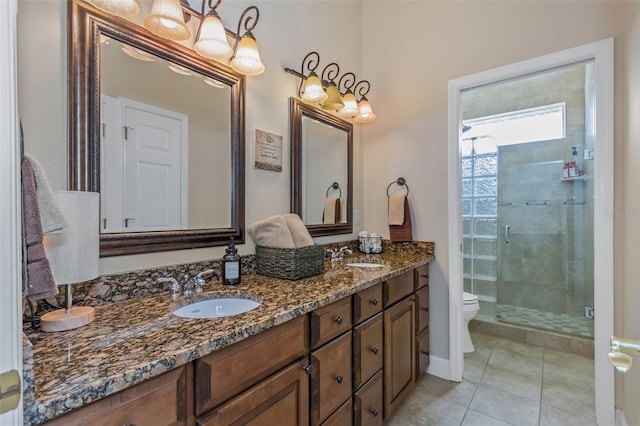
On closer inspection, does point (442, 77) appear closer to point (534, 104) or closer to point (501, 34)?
point (501, 34)

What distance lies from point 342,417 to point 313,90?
1748 mm

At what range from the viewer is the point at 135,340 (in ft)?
2.52

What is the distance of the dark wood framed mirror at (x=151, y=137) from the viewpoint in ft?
3.48

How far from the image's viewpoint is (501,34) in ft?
6.73

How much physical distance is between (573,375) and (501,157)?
210cm

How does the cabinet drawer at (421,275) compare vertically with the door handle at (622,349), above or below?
below

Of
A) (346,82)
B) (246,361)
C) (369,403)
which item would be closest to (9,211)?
(246,361)

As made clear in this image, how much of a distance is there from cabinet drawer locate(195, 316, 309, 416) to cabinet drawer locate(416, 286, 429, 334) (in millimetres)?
1179

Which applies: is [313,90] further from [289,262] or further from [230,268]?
[230,268]

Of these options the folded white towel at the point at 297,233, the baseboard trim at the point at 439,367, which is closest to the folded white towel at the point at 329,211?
the folded white towel at the point at 297,233

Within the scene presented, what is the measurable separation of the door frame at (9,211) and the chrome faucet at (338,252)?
5.81 feet

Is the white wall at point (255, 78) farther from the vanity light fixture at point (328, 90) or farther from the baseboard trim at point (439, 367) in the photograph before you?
the baseboard trim at point (439, 367)

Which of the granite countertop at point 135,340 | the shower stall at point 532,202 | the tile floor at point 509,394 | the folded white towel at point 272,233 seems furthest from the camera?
the shower stall at point 532,202

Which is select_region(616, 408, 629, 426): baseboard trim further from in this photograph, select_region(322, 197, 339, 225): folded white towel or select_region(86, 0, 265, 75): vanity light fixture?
select_region(86, 0, 265, 75): vanity light fixture
